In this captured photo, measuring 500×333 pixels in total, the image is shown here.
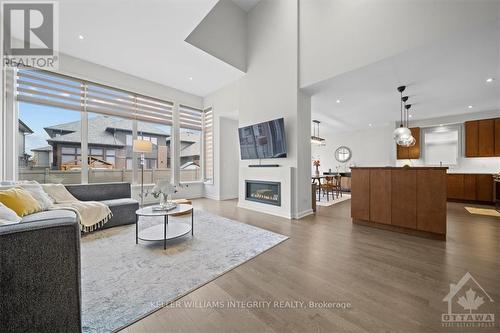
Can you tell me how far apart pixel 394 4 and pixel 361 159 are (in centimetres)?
668

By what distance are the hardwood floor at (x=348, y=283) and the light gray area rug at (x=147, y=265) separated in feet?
0.52

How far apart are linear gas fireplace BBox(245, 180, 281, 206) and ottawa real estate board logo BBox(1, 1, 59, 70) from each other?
491cm

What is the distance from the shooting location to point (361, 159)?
27.8 feet

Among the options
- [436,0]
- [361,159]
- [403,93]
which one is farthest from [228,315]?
[361,159]

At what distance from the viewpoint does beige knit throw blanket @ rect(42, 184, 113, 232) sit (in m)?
2.89

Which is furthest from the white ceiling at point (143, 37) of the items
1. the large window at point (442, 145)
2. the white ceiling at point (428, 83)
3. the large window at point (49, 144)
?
the large window at point (442, 145)

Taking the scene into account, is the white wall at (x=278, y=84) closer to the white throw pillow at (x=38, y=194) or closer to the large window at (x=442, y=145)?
the white throw pillow at (x=38, y=194)

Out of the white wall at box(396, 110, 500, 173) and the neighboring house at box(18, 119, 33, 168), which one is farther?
the white wall at box(396, 110, 500, 173)

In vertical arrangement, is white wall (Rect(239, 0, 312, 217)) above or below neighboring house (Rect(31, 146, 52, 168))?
above

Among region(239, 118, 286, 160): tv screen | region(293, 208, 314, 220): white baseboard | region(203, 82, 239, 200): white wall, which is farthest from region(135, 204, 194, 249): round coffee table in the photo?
region(203, 82, 239, 200): white wall

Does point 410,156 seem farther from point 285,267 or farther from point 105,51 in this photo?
point 105,51

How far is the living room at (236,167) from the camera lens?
138 cm

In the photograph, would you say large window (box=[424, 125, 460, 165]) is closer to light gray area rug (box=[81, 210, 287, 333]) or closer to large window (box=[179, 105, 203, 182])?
light gray area rug (box=[81, 210, 287, 333])

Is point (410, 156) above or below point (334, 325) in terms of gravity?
above
